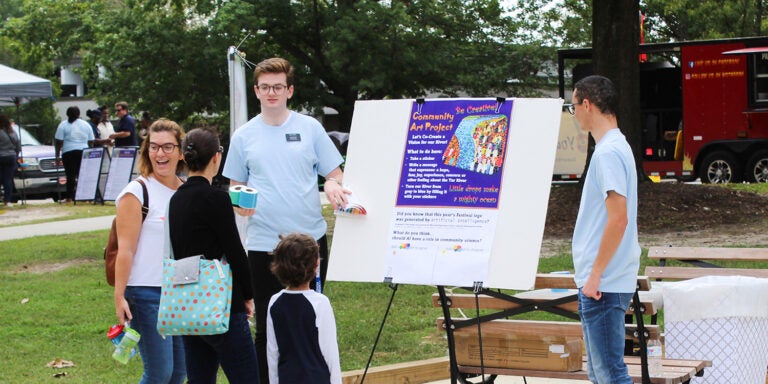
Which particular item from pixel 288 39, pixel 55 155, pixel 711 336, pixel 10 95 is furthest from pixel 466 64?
pixel 711 336

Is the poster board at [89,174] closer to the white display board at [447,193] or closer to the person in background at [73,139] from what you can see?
the person in background at [73,139]

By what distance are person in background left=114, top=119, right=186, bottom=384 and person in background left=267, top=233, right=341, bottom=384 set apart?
0.79 meters

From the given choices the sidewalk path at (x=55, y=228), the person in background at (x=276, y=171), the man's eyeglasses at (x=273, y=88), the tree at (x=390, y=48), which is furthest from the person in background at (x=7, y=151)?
the man's eyeglasses at (x=273, y=88)

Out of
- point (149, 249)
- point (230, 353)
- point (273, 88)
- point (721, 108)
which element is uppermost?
point (721, 108)

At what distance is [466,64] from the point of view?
3192cm

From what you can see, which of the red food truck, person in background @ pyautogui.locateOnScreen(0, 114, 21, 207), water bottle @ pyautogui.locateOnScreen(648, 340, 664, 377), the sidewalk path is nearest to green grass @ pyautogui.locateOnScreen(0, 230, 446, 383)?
water bottle @ pyautogui.locateOnScreen(648, 340, 664, 377)

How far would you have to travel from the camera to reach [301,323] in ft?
16.0

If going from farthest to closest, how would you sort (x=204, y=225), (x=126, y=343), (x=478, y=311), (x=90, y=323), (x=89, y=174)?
(x=89, y=174), (x=90, y=323), (x=478, y=311), (x=126, y=343), (x=204, y=225)

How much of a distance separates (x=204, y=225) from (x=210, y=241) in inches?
3.2

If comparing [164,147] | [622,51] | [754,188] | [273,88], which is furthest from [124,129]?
[164,147]

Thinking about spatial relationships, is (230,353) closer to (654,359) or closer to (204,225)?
(204,225)

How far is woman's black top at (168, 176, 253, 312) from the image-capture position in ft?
16.5

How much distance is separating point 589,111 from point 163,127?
2035mm

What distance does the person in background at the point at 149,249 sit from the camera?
211 inches
